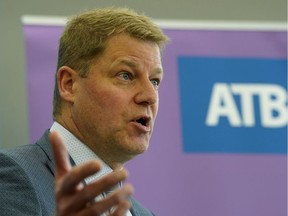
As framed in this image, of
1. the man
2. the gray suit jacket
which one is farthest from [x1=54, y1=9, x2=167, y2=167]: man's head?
the gray suit jacket

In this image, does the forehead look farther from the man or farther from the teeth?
the teeth

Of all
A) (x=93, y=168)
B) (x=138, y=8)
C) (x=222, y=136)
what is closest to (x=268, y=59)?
(x=222, y=136)

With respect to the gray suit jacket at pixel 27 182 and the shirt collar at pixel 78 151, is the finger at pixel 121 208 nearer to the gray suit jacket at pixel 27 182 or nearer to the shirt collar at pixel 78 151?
the gray suit jacket at pixel 27 182

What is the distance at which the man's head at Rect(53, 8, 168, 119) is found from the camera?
6.58ft

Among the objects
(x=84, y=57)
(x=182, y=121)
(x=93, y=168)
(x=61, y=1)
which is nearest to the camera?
(x=93, y=168)

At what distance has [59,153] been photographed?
3.67 feet

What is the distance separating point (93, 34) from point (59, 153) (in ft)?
3.07

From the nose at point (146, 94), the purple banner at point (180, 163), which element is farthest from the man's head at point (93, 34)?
the purple banner at point (180, 163)

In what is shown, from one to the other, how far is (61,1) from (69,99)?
1453mm

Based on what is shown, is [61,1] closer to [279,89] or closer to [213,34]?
[213,34]

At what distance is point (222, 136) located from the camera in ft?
10.1

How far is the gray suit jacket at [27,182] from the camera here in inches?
62.9

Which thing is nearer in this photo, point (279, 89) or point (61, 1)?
point (279, 89)

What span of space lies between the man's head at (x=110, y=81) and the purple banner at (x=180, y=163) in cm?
85
